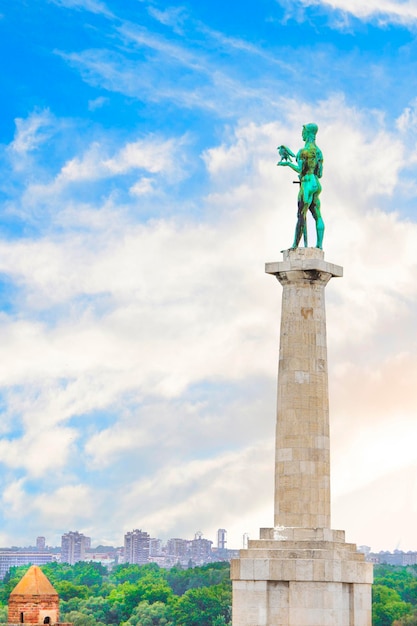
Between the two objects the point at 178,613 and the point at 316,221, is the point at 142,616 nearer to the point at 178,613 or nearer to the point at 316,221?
the point at 178,613

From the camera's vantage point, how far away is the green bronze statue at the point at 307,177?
44500 mm

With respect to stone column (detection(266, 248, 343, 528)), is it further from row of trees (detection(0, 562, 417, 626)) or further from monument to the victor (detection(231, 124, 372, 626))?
row of trees (detection(0, 562, 417, 626))

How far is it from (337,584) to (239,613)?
2.68 m

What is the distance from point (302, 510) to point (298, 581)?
6.62 feet

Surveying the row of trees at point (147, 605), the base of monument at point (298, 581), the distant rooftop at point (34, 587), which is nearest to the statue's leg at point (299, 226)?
the base of monument at point (298, 581)

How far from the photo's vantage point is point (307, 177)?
147ft

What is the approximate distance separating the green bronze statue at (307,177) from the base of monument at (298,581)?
856cm

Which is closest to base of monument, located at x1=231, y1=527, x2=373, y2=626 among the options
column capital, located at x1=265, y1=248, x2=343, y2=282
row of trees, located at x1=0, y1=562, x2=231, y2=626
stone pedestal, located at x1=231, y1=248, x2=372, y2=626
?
stone pedestal, located at x1=231, y1=248, x2=372, y2=626

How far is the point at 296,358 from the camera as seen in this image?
4262cm

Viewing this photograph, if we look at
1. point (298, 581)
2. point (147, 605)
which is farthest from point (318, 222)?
point (147, 605)

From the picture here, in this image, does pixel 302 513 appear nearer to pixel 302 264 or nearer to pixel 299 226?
pixel 302 264

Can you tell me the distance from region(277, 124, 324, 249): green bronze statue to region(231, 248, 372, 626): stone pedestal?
1139 mm

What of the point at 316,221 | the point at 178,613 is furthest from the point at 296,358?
the point at 178,613

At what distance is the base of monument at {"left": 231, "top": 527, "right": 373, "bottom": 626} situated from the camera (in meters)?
40.3
